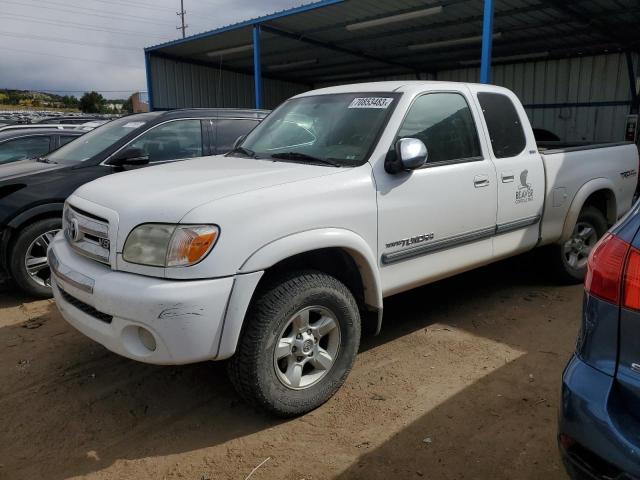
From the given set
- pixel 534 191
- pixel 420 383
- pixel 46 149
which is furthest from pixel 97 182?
pixel 46 149

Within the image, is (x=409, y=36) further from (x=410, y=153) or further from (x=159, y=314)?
(x=159, y=314)

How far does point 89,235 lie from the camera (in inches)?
119

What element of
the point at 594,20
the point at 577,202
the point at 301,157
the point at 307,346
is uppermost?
the point at 594,20

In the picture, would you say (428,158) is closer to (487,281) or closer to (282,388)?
(282,388)

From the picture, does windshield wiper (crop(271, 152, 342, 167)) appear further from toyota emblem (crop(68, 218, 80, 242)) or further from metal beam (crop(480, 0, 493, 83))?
metal beam (crop(480, 0, 493, 83))

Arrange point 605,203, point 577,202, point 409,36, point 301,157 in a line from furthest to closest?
point 409,36
point 605,203
point 577,202
point 301,157

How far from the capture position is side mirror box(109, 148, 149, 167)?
5.05 meters

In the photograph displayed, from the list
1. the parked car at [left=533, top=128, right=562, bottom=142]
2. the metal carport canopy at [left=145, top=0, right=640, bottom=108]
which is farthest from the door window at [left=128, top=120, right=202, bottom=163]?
the parked car at [left=533, top=128, right=562, bottom=142]

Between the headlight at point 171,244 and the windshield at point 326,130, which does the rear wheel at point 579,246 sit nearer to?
the windshield at point 326,130

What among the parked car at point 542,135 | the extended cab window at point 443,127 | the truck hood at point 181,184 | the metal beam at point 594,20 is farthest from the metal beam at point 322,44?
the truck hood at point 181,184

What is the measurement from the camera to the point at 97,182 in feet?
11.0

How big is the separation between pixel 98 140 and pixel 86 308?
10.6ft

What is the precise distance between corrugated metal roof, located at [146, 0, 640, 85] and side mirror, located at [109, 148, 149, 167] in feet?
24.1

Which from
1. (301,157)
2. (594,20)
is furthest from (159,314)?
(594,20)
